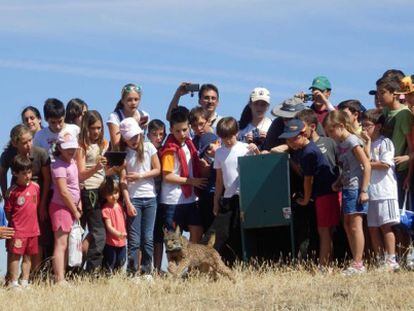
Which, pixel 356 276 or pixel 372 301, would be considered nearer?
pixel 372 301

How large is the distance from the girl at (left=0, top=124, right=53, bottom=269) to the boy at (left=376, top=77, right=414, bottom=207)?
4.33m

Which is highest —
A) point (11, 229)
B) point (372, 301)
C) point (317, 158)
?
point (317, 158)

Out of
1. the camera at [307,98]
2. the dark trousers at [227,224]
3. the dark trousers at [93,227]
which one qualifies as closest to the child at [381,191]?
the camera at [307,98]

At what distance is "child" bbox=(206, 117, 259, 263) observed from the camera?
1187 centimetres

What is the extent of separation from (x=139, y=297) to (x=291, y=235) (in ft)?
8.41

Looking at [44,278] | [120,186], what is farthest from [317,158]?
[44,278]

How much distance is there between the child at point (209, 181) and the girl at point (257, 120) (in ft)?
1.57

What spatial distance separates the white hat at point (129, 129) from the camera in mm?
11688

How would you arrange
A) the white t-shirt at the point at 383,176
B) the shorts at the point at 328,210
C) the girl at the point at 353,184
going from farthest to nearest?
1. the shorts at the point at 328,210
2. the white t-shirt at the point at 383,176
3. the girl at the point at 353,184

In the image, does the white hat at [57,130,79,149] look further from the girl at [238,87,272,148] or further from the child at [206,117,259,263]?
the girl at [238,87,272,148]

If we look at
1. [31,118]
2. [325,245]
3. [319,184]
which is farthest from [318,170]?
[31,118]

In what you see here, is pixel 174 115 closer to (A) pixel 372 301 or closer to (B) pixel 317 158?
(B) pixel 317 158

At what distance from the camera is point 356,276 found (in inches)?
411

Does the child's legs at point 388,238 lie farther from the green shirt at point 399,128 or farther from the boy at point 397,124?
the green shirt at point 399,128
